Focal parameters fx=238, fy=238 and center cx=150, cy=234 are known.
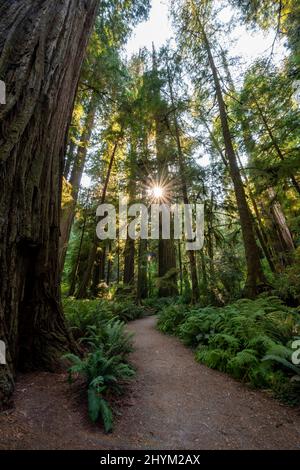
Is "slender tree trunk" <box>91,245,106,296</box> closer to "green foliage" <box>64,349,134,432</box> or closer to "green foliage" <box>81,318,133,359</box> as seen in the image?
"green foliage" <box>81,318,133,359</box>

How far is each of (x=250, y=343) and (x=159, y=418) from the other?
6.48 feet

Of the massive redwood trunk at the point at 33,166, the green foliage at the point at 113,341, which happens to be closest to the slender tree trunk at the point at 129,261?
the green foliage at the point at 113,341

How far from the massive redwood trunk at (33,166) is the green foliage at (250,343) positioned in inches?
108

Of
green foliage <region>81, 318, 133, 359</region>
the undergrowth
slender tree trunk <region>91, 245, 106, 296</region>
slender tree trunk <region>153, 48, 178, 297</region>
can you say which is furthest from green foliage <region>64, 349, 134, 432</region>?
slender tree trunk <region>91, 245, 106, 296</region>

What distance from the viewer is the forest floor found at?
2.21 meters

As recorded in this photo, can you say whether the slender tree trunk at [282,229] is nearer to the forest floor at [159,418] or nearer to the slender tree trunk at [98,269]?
the forest floor at [159,418]

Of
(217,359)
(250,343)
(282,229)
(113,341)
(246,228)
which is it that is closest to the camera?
(250,343)

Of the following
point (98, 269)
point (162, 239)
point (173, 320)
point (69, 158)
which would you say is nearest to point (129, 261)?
point (98, 269)

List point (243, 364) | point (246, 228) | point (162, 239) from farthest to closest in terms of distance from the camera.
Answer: point (162, 239) < point (246, 228) < point (243, 364)

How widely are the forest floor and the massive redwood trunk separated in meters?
0.39

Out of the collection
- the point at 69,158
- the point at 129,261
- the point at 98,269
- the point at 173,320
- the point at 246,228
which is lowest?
the point at 173,320

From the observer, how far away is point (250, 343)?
155 inches

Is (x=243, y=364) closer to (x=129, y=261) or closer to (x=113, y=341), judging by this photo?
(x=113, y=341)

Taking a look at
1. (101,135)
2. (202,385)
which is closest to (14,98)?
(202,385)
